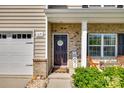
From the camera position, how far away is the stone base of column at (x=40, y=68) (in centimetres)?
1349

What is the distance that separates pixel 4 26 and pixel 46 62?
9.83 ft

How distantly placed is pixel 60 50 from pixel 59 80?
3.29 m

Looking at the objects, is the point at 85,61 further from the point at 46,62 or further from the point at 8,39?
the point at 8,39

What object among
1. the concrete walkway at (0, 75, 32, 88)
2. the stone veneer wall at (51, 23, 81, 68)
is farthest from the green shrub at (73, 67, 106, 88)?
the stone veneer wall at (51, 23, 81, 68)

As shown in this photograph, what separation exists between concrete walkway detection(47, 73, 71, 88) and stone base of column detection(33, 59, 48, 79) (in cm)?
39

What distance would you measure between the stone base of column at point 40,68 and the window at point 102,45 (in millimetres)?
3491

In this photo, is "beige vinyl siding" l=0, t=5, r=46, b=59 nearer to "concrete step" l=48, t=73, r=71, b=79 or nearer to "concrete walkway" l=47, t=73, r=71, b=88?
"concrete step" l=48, t=73, r=71, b=79

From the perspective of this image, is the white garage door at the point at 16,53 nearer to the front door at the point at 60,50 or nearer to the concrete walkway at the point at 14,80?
the concrete walkway at the point at 14,80

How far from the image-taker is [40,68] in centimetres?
1355

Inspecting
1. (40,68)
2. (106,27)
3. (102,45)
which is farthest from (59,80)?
(106,27)

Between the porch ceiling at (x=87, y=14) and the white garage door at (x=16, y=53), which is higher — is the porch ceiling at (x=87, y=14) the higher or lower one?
the higher one

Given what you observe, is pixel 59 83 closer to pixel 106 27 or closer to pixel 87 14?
pixel 87 14

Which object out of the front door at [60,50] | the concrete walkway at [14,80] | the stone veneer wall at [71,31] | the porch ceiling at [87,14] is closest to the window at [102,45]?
the stone veneer wall at [71,31]
